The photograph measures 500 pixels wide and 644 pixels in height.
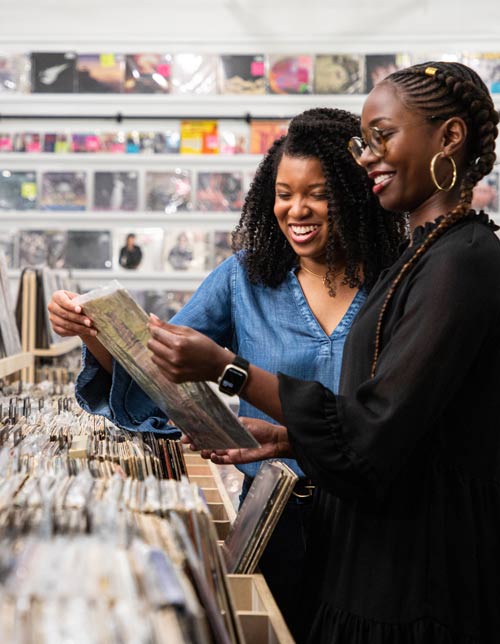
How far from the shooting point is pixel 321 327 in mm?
1764

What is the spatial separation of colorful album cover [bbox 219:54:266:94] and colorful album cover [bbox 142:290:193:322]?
143cm

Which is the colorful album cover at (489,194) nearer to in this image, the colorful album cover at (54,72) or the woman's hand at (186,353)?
the colorful album cover at (54,72)

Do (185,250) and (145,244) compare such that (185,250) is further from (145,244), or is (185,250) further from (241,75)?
(241,75)

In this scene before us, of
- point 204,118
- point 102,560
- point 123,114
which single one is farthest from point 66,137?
point 102,560

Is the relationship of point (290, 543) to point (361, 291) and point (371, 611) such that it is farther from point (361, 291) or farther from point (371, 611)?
point (361, 291)

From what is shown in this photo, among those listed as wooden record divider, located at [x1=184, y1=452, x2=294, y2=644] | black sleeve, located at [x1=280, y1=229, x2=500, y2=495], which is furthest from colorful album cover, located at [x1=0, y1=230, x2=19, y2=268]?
black sleeve, located at [x1=280, y1=229, x2=500, y2=495]

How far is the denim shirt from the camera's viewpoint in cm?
173

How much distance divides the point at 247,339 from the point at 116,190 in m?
4.15

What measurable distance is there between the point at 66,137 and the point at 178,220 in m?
0.96

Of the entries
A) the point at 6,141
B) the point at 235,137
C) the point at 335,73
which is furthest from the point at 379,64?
the point at 6,141

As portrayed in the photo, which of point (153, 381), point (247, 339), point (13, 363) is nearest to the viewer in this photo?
point (153, 381)

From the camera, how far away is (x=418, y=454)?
125 centimetres

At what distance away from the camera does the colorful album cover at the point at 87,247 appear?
224 inches

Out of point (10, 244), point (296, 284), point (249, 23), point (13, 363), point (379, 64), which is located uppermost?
point (249, 23)
